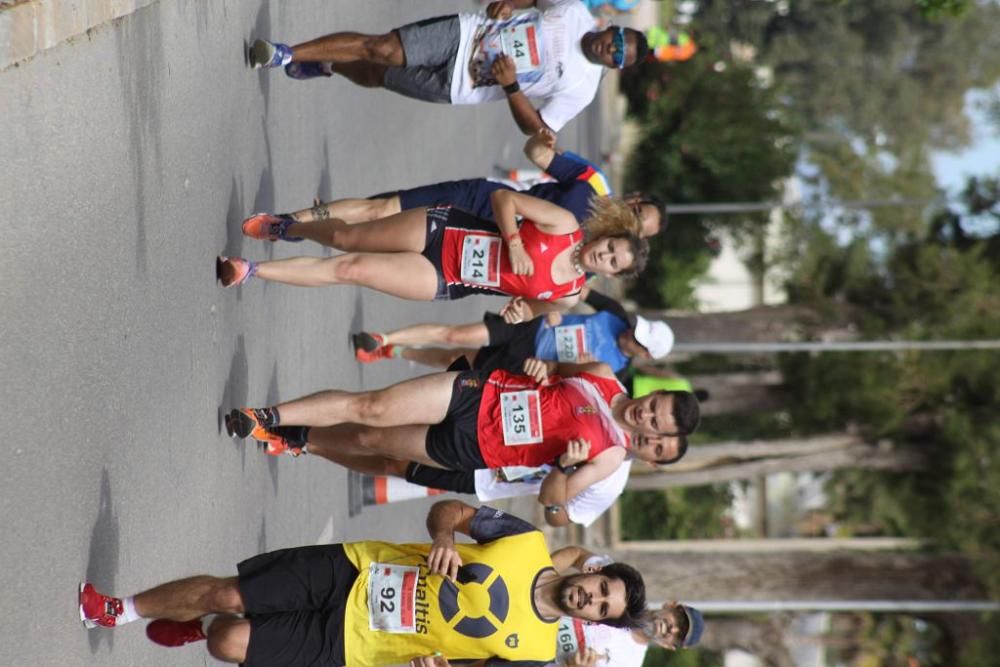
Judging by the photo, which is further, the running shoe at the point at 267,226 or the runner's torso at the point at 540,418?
the running shoe at the point at 267,226

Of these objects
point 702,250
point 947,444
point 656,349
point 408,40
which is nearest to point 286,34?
point 408,40

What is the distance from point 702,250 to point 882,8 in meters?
22.1

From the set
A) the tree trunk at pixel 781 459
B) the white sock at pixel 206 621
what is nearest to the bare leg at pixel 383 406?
the white sock at pixel 206 621

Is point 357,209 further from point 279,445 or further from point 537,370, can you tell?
point 537,370

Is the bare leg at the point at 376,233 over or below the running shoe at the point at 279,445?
over

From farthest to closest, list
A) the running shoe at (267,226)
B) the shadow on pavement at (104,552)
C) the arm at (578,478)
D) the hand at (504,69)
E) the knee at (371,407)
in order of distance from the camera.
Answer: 1. the hand at (504,69)
2. the running shoe at (267,226)
3. the knee at (371,407)
4. the arm at (578,478)
5. the shadow on pavement at (104,552)

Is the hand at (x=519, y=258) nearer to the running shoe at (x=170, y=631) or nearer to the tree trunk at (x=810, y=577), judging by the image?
the running shoe at (x=170, y=631)

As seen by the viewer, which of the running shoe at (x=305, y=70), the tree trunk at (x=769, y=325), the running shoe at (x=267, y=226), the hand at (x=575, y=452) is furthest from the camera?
the tree trunk at (x=769, y=325)

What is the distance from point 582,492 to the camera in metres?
6.24

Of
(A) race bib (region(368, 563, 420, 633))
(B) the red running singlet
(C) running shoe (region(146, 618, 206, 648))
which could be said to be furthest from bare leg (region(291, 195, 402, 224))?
(C) running shoe (region(146, 618, 206, 648))

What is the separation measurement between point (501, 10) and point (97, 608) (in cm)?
397

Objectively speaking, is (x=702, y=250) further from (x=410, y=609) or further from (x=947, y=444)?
(x=410, y=609)

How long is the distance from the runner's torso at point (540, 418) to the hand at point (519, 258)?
57 centimetres

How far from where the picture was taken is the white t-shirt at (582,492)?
6.45 meters
